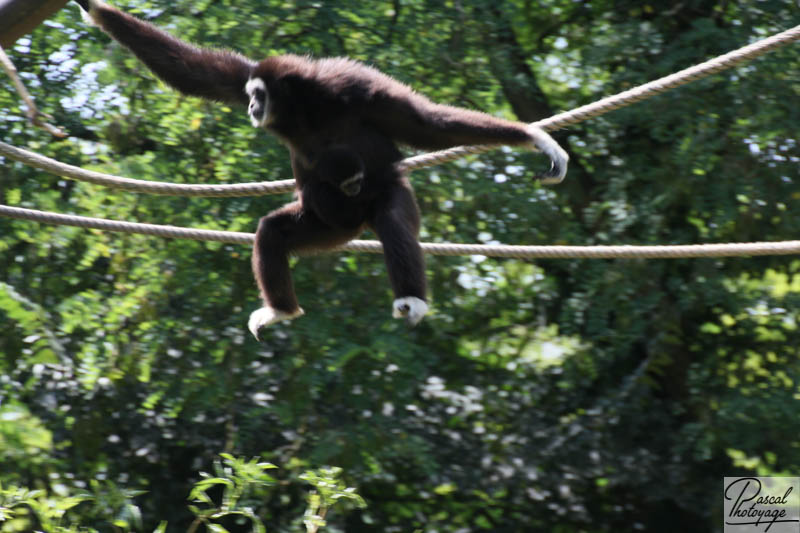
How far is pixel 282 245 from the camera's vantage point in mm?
3463

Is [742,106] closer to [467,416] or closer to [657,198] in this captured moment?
[657,198]

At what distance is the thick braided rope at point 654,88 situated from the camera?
3.10 metres

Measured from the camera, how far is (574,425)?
275 inches

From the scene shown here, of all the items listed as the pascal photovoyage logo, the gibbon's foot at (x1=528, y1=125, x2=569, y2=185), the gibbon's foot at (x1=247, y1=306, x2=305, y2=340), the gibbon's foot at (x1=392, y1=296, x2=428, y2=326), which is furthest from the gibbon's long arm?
the pascal photovoyage logo

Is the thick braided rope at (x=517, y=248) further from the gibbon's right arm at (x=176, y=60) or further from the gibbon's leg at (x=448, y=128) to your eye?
the gibbon's right arm at (x=176, y=60)

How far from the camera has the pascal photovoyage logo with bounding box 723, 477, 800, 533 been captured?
20.4ft

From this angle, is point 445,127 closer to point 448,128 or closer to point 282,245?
point 448,128

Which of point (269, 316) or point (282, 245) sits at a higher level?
point (282, 245)

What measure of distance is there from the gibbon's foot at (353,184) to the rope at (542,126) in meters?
0.25

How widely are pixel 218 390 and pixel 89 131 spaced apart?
239 centimetres

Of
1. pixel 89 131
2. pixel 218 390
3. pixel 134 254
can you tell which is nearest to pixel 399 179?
pixel 218 390

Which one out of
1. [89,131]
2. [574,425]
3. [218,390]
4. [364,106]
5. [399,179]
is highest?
[364,106]

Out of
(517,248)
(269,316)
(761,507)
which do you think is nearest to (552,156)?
(517,248)

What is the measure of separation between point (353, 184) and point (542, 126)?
2.46 ft
